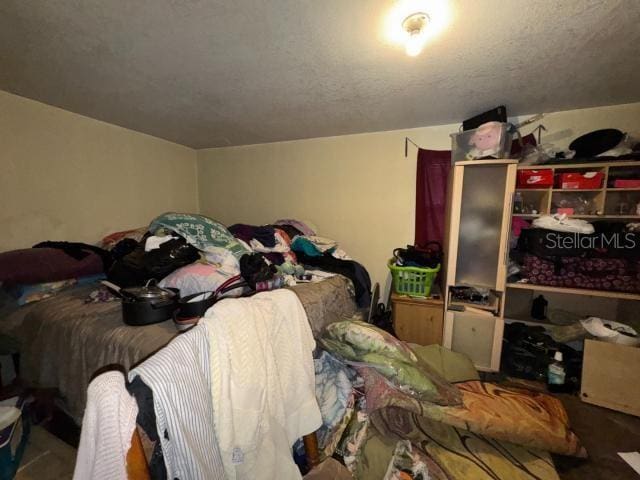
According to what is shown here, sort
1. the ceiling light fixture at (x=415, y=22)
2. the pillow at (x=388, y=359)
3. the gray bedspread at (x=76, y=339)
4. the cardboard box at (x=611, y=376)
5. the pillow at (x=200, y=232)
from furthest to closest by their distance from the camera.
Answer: the pillow at (x=200, y=232)
the cardboard box at (x=611, y=376)
the pillow at (x=388, y=359)
the gray bedspread at (x=76, y=339)
the ceiling light fixture at (x=415, y=22)

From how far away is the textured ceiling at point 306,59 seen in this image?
3.41 ft

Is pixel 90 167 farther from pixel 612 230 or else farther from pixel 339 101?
pixel 612 230

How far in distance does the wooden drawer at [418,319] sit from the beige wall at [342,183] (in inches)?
23.1

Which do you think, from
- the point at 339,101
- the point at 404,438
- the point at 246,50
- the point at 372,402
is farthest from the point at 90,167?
the point at 404,438

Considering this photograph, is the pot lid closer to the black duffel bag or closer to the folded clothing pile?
the black duffel bag

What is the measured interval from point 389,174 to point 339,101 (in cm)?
99

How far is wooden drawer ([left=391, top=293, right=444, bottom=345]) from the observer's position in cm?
210

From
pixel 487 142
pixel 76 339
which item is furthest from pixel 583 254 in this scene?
pixel 76 339

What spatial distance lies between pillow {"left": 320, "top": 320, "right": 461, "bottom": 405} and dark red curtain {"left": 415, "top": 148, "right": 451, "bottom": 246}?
1318 mm

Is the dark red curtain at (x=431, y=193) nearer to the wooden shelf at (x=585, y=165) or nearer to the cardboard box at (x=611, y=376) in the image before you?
the wooden shelf at (x=585, y=165)

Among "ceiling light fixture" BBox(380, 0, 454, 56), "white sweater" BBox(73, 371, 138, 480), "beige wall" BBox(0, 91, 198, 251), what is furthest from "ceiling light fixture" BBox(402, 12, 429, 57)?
"beige wall" BBox(0, 91, 198, 251)

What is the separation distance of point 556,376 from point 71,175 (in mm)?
4255

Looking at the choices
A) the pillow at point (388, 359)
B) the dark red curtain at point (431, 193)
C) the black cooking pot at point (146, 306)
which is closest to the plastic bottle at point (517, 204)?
the dark red curtain at point (431, 193)

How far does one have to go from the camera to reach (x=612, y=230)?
1.75 metres
